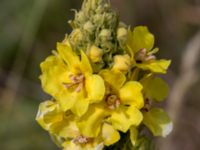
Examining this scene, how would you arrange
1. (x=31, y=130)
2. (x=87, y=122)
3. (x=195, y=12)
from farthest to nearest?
(x=195, y=12), (x=31, y=130), (x=87, y=122)

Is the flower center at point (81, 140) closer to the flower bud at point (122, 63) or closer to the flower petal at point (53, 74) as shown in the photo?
the flower petal at point (53, 74)

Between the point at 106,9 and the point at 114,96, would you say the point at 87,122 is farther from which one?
the point at 106,9

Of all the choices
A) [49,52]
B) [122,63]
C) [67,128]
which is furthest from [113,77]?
[49,52]

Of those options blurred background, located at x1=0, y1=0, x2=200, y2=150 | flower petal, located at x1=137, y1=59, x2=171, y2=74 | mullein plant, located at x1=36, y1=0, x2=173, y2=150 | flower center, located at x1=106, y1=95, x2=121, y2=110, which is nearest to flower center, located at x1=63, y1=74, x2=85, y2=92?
mullein plant, located at x1=36, y1=0, x2=173, y2=150

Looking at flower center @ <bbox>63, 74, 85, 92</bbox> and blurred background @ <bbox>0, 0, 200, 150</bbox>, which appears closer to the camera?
flower center @ <bbox>63, 74, 85, 92</bbox>

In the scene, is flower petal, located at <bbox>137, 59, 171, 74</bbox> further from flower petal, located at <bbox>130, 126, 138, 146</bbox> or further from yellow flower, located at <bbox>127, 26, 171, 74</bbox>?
flower petal, located at <bbox>130, 126, 138, 146</bbox>

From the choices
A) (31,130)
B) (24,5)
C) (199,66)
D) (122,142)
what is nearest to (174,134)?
(199,66)
